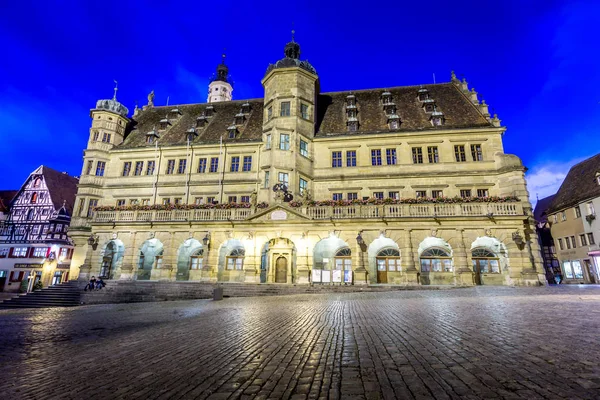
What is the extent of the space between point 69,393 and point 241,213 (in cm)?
2421

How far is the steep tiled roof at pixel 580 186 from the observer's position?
34.2 meters

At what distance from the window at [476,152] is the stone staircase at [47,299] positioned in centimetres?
3536

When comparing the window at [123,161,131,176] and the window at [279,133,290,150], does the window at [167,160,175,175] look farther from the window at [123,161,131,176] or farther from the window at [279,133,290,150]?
the window at [279,133,290,150]

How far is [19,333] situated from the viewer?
29.5 ft

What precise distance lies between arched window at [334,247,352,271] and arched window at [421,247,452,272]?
5.94 m

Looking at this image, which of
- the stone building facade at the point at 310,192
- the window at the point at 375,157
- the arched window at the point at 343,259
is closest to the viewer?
the stone building facade at the point at 310,192

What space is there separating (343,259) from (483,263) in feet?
36.7

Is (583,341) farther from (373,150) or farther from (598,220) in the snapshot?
(598,220)

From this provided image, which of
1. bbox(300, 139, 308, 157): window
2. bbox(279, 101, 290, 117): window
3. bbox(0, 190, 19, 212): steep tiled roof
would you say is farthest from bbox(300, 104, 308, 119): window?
bbox(0, 190, 19, 212): steep tiled roof

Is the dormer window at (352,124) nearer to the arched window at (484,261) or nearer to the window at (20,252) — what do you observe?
the arched window at (484,261)

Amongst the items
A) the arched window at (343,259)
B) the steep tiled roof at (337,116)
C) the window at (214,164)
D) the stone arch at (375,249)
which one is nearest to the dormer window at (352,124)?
the steep tiled roof at (337,116)

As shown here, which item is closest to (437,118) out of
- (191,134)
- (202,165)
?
(202,165)

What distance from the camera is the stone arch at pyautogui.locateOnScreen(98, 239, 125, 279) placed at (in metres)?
30.5

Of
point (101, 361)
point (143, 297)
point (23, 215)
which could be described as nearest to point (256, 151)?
point (143, 297)
